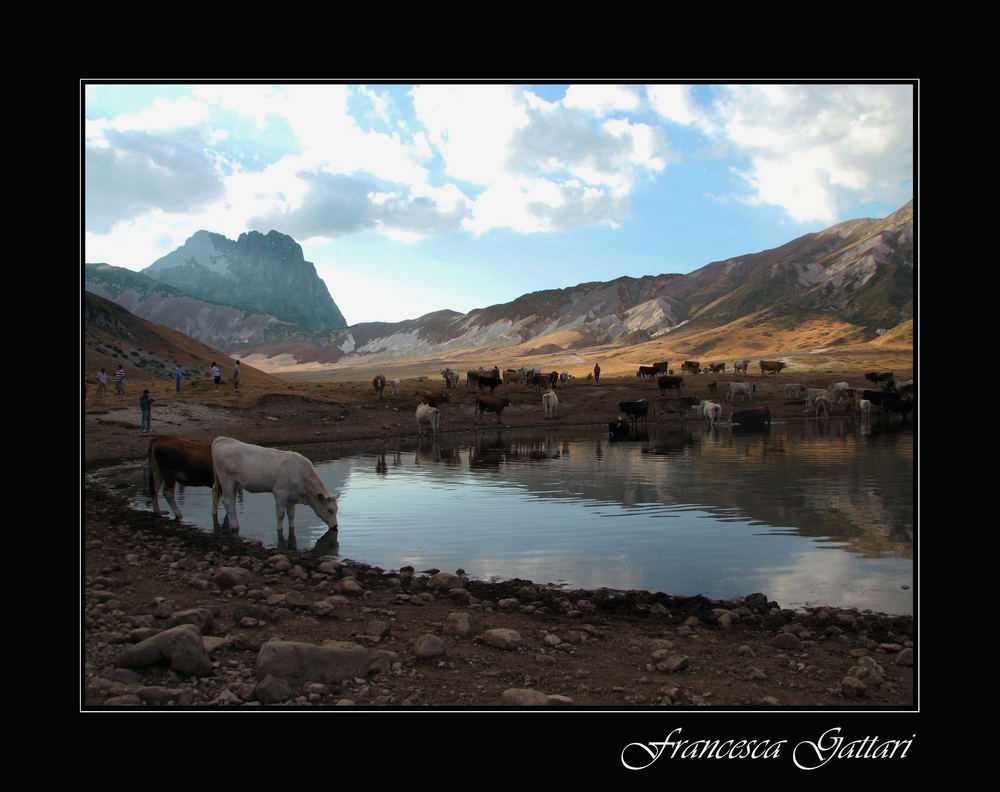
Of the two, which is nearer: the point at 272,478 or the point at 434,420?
the point at 272,478

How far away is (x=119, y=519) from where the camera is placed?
14.2 metres

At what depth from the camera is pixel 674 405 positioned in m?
49.9

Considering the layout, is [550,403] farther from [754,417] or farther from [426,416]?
[754,417]

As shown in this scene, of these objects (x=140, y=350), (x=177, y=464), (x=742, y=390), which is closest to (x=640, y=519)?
(x=177, y=464)

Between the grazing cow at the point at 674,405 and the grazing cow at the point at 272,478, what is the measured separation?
39250mm

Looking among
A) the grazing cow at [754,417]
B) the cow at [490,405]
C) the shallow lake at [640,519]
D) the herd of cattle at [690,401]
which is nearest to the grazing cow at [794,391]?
the herd of cattle at [690,401]

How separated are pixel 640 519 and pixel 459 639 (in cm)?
822

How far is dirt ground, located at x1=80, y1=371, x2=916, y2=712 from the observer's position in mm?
5551

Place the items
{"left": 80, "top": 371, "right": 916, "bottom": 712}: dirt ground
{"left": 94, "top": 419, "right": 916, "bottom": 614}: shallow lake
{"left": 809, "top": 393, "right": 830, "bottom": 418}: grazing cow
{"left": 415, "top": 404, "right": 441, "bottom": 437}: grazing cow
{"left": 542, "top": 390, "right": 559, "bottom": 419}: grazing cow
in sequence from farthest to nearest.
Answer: {"left": 809, "top": 393, "right": 830, "bottom": 418}: grazing cow → {"left": 542, "top": 390, "right": 559, "bottom": 419}: grazing cow → {"left": 415, "top": 404, "right": 441, "bottom": 437}: grazing cow → {"left": 94, "top": 419, "right": 916, "bottom": 614}: shallow lake → {"left": 80, "top": 371, "right": 916, "bottom": 712}: dirt ground

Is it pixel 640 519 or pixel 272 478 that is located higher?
pixel 272 478

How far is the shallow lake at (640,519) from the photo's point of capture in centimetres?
1001

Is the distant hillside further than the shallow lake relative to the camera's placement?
Yes

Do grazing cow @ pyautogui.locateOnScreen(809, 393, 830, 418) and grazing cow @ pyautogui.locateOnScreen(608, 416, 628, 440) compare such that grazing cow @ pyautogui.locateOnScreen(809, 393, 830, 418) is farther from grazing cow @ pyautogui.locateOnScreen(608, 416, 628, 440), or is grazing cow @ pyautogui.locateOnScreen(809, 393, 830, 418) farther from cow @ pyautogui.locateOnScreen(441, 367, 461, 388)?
cow @ pyautogui.locateOnScreen(441, 367, 461, 388)

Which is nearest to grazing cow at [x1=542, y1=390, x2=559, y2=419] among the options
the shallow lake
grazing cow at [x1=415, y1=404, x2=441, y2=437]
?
grazing cow at [x1=415, y1=404, x2=441, y2=437]
